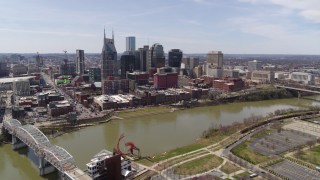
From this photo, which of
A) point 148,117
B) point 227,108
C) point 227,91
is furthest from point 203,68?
point 148,117

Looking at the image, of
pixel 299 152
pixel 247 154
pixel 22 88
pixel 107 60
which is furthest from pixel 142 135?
pixel 107 60

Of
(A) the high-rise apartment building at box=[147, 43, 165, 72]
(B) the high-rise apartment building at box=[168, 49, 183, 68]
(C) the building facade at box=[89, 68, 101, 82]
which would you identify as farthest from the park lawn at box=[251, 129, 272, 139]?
(B) the high-rise apartment building at box=[168, 49, 183, 68]

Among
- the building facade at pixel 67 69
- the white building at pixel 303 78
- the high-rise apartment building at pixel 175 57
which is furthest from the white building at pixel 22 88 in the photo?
the white building at pixel 303 78

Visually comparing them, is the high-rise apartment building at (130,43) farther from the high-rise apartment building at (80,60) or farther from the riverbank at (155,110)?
the riverbank at (155,110)

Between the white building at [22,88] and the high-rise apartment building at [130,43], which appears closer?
the white building at [22,88]

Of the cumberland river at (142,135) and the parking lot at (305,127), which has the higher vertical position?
the parking lot at (305,127)

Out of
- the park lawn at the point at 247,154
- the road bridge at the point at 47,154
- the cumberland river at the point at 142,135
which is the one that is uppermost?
the road bridge at the point at 47,154
